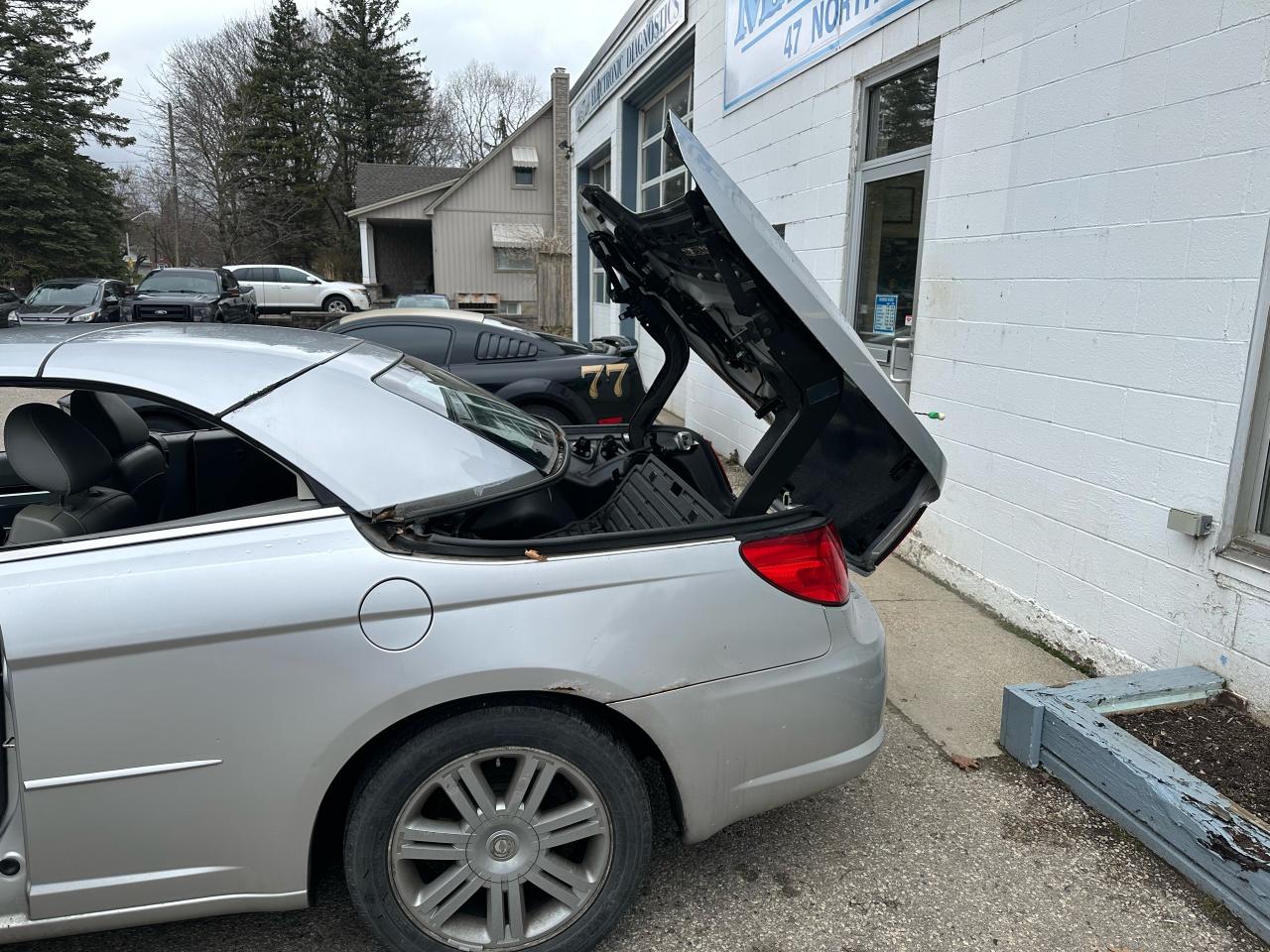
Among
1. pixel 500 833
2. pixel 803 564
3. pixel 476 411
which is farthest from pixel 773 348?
pixel 500 833

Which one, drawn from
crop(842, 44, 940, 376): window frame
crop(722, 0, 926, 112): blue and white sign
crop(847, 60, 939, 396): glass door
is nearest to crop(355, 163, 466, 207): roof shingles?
crop(722, 0, 926, 112): blue and white sign

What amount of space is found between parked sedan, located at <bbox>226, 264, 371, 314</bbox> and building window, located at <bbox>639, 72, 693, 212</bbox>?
1785 cm

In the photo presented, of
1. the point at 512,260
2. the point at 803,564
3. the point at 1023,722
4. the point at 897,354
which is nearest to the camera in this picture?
the point at 803,564

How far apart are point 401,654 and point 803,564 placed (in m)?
1.07

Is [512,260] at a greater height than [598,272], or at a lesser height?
greater

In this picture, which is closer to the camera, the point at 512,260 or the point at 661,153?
the point at 661,153

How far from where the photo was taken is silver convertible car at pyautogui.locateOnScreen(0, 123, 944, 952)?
1.92 metres

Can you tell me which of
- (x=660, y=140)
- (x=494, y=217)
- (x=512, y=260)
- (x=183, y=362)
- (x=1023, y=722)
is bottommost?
(x=1023, y=722)

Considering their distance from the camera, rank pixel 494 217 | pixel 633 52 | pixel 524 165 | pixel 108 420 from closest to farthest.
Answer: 1. pixel 108 420
2. pixel 633 52
3. pixel 524 165
4. pixel 494 217

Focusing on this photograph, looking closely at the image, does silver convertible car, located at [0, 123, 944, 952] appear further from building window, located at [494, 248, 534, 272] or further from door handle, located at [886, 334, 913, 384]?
building window, located at [494, 248, 534, 272]

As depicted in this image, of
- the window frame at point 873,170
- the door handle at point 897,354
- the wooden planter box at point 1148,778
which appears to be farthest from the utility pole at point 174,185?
the wooden planter box at point 1148,778

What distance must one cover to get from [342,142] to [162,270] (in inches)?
1065

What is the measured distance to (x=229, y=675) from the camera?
1.93 meters

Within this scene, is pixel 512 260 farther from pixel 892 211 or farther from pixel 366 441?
pixel 366 441
